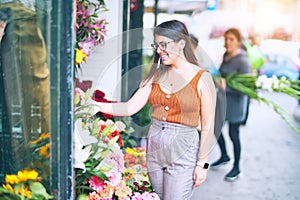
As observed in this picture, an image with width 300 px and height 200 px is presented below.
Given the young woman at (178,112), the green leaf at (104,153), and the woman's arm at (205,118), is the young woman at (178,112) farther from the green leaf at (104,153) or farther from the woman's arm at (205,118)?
the green leaf at (104,153)

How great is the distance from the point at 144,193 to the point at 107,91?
3.50 feet

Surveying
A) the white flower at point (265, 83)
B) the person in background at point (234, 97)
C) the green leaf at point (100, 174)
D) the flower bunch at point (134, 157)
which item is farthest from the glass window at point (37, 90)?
the person in background at point (234, 97)

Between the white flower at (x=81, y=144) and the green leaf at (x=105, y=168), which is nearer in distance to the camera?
the white flower at (x=81, y=144)

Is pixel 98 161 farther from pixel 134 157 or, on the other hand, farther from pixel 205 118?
pixel 134 157

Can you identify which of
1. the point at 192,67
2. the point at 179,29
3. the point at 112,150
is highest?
the point at 179,29

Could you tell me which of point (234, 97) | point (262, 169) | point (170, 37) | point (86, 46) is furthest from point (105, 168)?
point (262, 169)

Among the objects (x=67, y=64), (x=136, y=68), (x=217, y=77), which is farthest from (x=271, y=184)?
(x=67, y=64)

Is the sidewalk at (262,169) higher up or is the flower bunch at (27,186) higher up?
the flower bunch at (27,186)

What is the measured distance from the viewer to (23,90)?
2.30 meters

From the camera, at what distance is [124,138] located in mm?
4055

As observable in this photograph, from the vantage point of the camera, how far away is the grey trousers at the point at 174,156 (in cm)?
283

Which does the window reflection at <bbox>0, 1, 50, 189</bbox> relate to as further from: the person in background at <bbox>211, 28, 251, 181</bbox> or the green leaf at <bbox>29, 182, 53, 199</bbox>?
the person in background at <bbox>211, 28, 251, 181</bbox>

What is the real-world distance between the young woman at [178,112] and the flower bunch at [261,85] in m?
2.22

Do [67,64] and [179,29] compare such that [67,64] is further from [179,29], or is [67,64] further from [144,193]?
[144,193]
